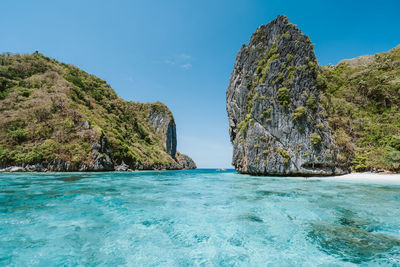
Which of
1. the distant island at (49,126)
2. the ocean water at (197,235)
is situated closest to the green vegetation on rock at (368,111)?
the ocean water at (197,235)

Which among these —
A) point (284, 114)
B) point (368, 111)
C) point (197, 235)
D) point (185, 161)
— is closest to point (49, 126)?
point (197, 235)

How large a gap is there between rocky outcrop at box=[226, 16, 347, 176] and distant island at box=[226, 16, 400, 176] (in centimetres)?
13

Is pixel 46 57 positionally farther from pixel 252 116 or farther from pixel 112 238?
pixel 112 238

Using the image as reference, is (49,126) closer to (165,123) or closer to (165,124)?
(165,124)

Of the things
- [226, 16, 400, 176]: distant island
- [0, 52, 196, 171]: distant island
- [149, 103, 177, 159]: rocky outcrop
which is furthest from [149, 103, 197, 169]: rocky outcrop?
[226, 16, 400, 176]: distant island

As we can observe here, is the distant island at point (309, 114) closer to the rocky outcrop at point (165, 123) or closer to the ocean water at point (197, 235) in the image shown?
the ocean water at point (197, 235)

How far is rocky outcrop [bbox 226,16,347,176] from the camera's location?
25.6 meters

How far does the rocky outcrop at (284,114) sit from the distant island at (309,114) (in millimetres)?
127

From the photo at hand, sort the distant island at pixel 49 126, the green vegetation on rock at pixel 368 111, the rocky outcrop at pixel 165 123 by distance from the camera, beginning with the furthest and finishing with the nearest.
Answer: the rocky outcrop at pixel 165 123
the distant island at pixel 49 126
the green vegetation on rock at pixel 368 111

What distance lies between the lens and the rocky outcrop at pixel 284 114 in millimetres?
25578

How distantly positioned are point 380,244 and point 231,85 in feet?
140

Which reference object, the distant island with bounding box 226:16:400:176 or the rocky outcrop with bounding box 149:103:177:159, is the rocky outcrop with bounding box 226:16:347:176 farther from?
the rocky outcrop with bounding box 149:103:177:159

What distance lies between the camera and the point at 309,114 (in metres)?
27.2

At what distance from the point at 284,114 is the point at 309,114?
372 cm
